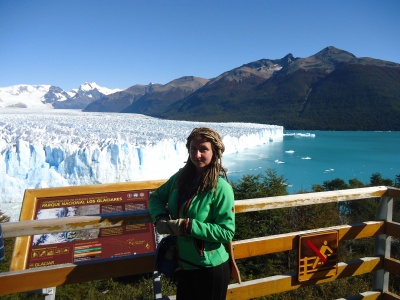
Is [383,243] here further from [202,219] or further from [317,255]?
[202,219]

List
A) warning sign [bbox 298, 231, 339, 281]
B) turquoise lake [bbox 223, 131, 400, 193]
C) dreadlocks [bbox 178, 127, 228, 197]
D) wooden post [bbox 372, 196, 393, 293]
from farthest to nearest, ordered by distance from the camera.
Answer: turquoise lake [bbox 223, 131, 400, 193]
wooden post [bbox 372, 196, 393, 293]
warning sign [bbox 298, 231, 339, 281]
dreadlocks [bbox 178, 127, 228, 197]

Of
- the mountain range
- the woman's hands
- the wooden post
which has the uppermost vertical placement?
the mountain range

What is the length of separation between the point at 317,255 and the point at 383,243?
620mm

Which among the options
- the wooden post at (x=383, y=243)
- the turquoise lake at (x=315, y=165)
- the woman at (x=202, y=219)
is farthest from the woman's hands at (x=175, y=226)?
the turquoise lake at (x=315, y=165)

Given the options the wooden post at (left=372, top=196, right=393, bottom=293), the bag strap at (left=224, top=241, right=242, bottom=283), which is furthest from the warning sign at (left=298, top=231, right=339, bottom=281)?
the bag strap at (left=224, top=241, right=242, bottom=283)

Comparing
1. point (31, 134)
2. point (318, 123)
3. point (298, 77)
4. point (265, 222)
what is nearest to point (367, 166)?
point (265, 222)

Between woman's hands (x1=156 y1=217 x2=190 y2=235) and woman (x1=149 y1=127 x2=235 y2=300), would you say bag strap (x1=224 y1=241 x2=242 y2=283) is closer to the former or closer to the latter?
woman (x1=149 y1=127 x2=235 y2=300)

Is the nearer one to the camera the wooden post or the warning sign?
the warning sign

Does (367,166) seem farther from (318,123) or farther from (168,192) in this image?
(318,123)

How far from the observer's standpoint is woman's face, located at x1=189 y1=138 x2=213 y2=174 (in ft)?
5.22

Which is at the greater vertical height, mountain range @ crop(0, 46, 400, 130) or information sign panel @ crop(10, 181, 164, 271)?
mountain range @ crop(0, 46, 400, 130)

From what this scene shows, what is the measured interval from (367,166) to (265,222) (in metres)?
27.3

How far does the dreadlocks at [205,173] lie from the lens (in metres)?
1.52

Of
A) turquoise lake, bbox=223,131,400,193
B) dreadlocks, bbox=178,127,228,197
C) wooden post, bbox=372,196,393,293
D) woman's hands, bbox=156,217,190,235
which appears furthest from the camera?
→ turquoise lake, bbox=223,131,400,193
